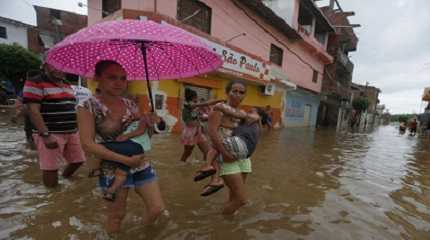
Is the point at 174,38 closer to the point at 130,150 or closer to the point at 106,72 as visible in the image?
the point at 106,72

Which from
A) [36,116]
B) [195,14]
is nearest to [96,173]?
[36,116]

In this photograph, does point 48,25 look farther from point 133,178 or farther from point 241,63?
point 133,178

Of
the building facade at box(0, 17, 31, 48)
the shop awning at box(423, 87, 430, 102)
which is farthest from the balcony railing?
the building facade at box(0, 17, 31, 48)

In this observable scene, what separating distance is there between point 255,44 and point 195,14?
4.90 m

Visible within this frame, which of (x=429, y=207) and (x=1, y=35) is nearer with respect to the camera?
(x=429, y=207)

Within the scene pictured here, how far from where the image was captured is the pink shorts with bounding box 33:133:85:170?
2.91 m

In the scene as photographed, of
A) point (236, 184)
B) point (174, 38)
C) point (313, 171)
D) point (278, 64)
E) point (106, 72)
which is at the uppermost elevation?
point (278, 64)

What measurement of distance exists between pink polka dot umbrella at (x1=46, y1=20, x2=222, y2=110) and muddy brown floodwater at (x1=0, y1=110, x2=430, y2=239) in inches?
59.1

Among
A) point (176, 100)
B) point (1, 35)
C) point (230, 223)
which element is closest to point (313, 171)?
point (230, 223)

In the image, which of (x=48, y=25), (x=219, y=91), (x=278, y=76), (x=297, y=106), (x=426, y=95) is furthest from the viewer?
(x=48, y=25)

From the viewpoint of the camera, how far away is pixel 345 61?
2458cm

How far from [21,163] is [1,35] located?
88.5 feet

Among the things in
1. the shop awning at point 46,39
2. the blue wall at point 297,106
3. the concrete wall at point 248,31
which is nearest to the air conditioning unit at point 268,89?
the concrete wall at point 248,31

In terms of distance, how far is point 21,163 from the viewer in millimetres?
4332
